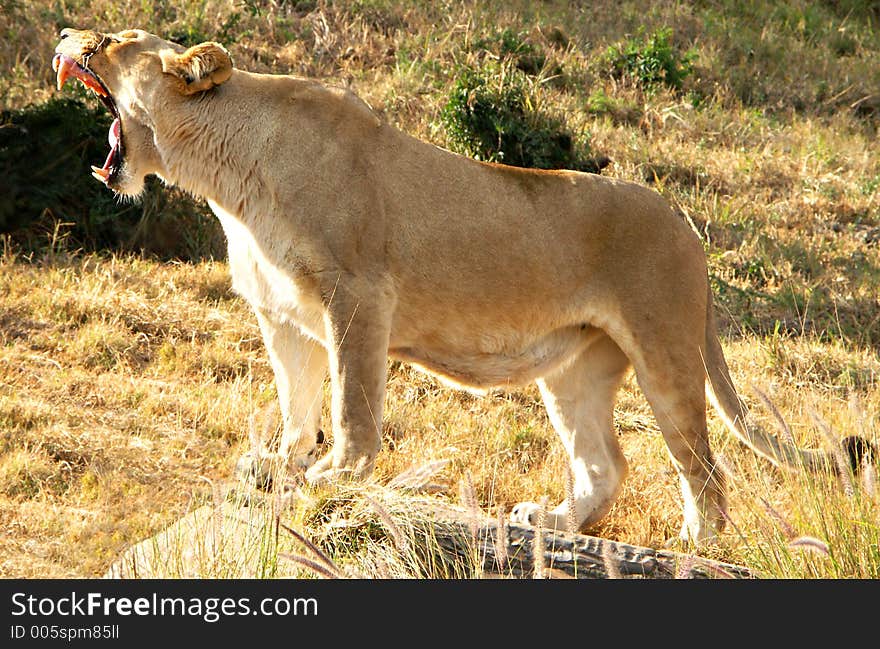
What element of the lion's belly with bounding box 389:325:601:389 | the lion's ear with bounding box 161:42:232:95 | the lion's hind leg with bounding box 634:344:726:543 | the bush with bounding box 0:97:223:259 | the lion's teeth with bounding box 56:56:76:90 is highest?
the bush with bounding box 0:97:223:259

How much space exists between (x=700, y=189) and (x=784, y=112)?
2698 millimetres

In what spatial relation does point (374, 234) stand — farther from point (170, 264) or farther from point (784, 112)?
point (784, 112)

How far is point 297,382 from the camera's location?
18.1 feet

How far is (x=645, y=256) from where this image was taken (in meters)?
5.50

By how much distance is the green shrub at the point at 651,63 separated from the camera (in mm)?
13203

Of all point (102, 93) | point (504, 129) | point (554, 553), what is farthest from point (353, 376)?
point (504, 129)

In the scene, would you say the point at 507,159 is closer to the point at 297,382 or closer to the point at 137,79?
the point at 297,382

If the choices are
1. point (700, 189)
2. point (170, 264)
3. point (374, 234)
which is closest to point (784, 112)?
point (700, 189)

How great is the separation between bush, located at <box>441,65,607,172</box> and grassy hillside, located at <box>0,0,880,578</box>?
3cm

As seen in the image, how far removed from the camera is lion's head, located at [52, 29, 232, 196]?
17.4 feet

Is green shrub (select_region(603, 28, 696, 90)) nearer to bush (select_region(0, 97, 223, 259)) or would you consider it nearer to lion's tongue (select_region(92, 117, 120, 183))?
bush (select_region(0, 97, 223, 259))

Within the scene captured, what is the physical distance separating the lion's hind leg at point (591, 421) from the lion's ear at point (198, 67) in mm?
2017

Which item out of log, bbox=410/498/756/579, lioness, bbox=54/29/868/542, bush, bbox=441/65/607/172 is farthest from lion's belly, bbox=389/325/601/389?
bush, bbox=441/65/607/172

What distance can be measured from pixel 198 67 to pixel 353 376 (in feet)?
4.84
